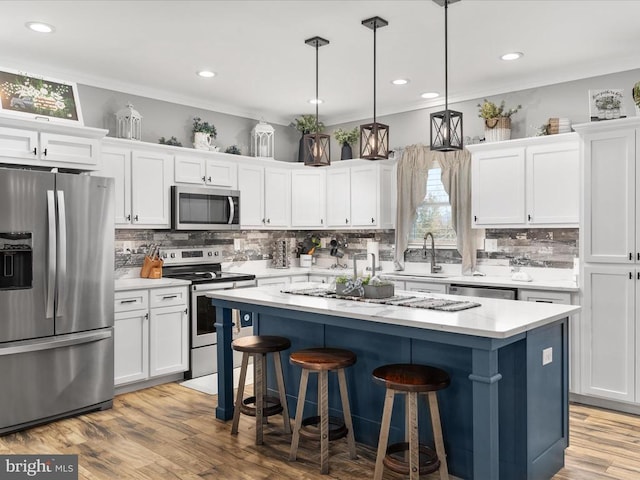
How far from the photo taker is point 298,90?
5.32 m

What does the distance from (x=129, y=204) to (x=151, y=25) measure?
1736 millimetres

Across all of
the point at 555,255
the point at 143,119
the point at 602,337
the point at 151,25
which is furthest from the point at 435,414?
the point at 143,119

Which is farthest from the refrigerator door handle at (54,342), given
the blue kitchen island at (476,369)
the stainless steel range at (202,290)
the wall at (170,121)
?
the wall at (170,121)

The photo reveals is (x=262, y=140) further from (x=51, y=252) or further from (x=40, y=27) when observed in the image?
(x=51, y=252)

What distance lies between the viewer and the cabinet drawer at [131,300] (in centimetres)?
436

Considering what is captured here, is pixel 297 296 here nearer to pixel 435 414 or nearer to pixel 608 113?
pixel 435 414

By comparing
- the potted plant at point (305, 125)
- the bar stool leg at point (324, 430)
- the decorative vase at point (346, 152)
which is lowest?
the bar stool leg at point (324, 430)

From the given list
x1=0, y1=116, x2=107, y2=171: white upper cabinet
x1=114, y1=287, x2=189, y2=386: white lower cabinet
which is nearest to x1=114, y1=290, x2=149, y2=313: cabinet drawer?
x1=114, y1=287, x2=189, y2=386: white lower cabinet

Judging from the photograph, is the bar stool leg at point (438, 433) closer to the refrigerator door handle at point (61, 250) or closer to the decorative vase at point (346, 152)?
the refrigerator door handle at point (61, 250)

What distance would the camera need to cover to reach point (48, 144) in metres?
4.00

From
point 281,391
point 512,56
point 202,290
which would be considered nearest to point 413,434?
point 281,391

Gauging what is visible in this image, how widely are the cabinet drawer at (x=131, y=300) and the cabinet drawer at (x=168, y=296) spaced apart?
62 millimetres

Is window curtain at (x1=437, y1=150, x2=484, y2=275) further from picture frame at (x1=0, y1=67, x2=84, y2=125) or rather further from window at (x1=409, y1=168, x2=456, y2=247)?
picture frame at (x1=0, y1=67, x2=84, y2=125)

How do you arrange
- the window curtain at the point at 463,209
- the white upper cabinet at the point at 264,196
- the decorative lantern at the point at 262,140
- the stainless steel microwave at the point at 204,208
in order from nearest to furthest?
the stainless steel microwave at the point at 204,208 < the window curtain at the point at 463,209 < the white upper cabinet at the point at 264,196 < the decorative lantern at the point at 262,140
